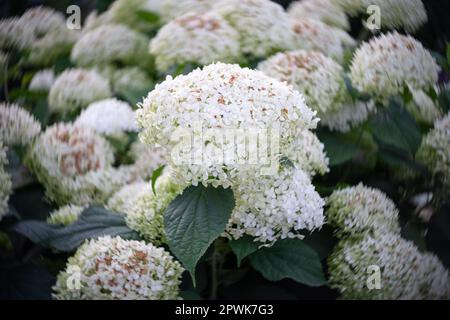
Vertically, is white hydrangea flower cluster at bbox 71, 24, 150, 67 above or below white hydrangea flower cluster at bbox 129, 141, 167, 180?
above

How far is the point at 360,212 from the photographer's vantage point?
104cm

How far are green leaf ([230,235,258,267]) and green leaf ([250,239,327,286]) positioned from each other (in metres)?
0.05

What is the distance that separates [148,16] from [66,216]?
0.72 metres

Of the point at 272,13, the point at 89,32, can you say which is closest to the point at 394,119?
the point at 272,13

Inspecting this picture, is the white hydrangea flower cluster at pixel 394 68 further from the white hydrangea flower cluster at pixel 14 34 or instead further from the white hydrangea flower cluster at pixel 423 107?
the white hydrangea flower cluster at pixel 14 34

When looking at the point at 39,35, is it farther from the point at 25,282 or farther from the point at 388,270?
the point at 388,270

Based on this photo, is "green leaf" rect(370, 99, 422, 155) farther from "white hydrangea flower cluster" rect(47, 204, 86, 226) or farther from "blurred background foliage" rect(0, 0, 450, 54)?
"white hydrangea flower cluster" rect(47, 204, 86, 226)

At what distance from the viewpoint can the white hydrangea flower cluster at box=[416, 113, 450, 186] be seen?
1.10 metres

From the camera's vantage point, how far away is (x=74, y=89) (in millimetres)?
1390

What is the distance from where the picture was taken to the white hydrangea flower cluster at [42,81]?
1.46 meters

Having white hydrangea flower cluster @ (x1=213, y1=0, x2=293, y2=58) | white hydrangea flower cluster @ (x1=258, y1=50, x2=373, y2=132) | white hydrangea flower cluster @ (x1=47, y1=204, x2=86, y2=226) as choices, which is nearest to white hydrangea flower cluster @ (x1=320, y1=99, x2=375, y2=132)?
white hydrangea flower cluster @ (x1=258, y1=50, x2=373, y2=132)

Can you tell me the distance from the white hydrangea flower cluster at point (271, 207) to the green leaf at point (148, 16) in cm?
85

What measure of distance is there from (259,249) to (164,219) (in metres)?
0.19
